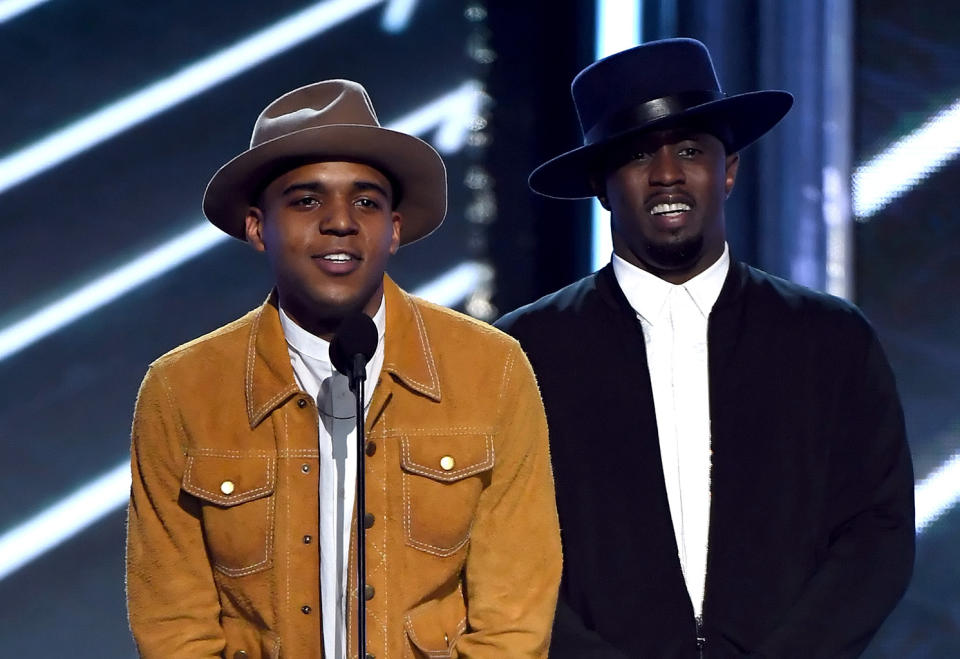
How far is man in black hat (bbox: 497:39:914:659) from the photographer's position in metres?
2.91

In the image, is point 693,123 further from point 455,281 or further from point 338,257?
point 455,281

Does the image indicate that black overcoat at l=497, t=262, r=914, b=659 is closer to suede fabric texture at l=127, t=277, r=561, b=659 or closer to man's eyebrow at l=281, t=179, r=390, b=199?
suede fabric texture at l=127, t=277, r=561, b=659

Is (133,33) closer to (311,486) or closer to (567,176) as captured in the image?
(567,176)

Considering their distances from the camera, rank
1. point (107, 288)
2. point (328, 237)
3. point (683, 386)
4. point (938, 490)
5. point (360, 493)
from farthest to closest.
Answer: point (107, 288) → point (938, 490) → point (683, 386) → point (328, 237) → point (360, 493)

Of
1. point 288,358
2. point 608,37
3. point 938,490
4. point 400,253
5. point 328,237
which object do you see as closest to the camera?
point 328,237

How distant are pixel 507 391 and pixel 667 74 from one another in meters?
0.85

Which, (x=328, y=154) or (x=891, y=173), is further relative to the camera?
(x=891, y=173)

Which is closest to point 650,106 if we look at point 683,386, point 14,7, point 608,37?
point 683,386

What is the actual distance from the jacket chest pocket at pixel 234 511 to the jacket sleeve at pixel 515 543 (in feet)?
1.30

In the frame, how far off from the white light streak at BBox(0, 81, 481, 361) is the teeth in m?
1.63

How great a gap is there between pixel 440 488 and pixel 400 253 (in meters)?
1.92

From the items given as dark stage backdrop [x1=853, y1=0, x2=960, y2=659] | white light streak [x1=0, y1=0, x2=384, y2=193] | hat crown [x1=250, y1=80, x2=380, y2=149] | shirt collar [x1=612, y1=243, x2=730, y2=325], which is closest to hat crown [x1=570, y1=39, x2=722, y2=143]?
shirt collar [x1=612, y1=243, x2=730, y2=325]

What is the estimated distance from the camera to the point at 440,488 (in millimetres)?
2721

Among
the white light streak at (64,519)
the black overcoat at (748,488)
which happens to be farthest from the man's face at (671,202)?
the white light streak at (64,519)
